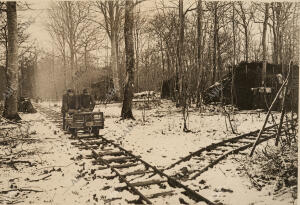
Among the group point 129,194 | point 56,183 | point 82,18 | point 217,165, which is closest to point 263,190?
point 217,165

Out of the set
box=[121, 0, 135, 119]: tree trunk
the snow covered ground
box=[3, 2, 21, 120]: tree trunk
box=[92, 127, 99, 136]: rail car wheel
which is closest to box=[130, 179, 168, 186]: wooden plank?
the snow covered ground

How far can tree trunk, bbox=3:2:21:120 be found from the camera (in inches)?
499

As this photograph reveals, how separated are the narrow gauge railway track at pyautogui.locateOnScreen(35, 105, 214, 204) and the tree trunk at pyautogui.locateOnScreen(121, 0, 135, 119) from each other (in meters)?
5.11

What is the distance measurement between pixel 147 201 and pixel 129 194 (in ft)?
1.84

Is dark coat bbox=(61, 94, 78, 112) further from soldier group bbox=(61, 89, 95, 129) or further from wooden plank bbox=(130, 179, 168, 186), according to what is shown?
wooden plank bbox=(130, 179, 168, 186)

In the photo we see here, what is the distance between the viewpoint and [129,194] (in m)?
5.45

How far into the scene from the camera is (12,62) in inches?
500

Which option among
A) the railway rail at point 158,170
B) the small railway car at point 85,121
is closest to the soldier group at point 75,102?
the small railway car at point 85,121

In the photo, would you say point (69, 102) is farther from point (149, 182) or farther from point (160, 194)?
point (160, 194)

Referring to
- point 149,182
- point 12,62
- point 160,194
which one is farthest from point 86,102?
point 160,194

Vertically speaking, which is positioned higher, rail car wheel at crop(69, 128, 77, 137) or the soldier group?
the soldier group

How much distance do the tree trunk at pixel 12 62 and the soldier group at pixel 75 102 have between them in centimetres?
→ 279

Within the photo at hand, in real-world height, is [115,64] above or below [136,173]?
above

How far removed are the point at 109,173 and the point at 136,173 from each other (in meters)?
0.64
